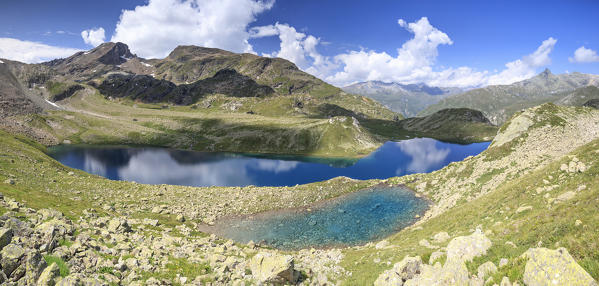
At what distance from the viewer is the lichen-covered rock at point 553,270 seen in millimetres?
8602

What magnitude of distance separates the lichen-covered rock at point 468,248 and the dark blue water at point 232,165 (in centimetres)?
7524

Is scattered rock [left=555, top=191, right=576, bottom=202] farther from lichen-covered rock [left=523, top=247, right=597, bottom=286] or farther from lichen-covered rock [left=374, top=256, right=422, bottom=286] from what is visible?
lichen-covered rock [left=523, top=247, right=597, bottom=286]

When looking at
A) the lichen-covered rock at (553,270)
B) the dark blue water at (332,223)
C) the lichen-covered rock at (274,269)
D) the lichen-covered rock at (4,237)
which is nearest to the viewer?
the lichen-covered rock at (553,270)

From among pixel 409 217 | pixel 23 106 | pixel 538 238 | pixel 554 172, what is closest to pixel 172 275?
pixel 538 238

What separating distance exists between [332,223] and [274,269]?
34947mm

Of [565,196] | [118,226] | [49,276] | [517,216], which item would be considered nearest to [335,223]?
[517,216]

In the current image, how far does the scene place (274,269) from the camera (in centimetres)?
1866

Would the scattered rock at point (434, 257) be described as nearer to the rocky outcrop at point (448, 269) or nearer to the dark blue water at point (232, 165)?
the rocky outcrop at point (448, 269)

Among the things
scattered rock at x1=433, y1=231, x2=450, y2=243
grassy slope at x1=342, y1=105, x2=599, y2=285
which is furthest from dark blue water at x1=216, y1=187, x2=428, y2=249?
scattered rock at x1=433, y1=231, x2=450, y2=243

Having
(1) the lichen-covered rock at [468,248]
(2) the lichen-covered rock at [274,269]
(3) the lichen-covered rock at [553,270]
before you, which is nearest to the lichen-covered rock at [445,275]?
(1) the lichen-covered rock at [468,248]

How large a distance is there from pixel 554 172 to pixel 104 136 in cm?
24288

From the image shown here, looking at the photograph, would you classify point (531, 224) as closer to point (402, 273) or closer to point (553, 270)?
point (402, 273)

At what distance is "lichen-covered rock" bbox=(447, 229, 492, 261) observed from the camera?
45.0 feet

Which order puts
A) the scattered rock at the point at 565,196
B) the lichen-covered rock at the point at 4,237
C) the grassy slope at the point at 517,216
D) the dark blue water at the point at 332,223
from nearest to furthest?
the lichen-covered rock at the point at 4,237 < the grassy slope at the point at 517,216 < the scattered rock at the point at 565,196 < the dark blue water at the point at 332,223
